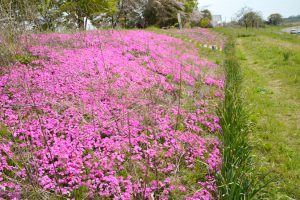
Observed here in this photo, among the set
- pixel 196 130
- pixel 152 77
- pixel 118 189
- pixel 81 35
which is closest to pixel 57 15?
pixel 81 35

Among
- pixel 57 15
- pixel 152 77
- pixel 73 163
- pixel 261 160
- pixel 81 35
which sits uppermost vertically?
pixel 57 15

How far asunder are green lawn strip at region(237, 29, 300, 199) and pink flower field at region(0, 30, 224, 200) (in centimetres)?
117

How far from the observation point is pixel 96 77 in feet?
31.2

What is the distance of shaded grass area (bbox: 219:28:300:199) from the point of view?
618cm

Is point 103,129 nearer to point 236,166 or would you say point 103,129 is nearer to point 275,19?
point 236,166

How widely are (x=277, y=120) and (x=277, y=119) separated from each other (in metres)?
0.14

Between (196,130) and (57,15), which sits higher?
(57,15)

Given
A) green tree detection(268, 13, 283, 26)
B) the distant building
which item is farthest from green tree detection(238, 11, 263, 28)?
green tree detection(268, 13, 283, 26)

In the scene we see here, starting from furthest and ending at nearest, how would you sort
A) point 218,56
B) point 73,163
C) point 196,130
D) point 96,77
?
1. point 218,56
2. point 96,77
3. point 196,130
4. point 73,163

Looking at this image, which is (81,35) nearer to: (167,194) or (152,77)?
(152,77)

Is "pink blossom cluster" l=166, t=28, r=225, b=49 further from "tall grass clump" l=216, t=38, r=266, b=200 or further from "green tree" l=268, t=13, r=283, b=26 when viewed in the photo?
"green tree" l=268, t=13, r=283, b=26

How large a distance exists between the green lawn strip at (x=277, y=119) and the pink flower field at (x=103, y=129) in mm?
1170

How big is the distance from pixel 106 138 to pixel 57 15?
22676 millimetres

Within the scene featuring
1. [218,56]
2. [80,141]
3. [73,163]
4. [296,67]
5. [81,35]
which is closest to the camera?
[73,163]
